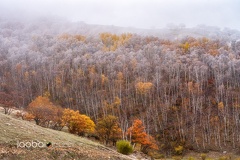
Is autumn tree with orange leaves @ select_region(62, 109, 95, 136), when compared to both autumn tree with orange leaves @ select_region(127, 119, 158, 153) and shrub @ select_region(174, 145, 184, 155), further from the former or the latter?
shrub @ select_region(174, 145, 184, 155)

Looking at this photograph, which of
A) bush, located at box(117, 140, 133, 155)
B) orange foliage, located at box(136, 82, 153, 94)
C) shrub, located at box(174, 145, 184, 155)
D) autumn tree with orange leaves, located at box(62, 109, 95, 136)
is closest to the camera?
bush, located at box(117, 140, 133, 155)

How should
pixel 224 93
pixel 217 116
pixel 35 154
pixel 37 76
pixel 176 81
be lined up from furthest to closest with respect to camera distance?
pixel 37 76 → pixel 176 81 → pixel 224 93 → pixel 217 116 → pixel 35 154

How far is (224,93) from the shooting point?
89750mm

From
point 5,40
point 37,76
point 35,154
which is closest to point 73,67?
point 37,76

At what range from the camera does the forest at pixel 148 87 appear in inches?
2933

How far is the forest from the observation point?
2933 inches

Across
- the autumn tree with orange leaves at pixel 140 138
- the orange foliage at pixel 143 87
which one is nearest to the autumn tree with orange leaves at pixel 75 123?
the autumn tree with orange leaves at pixel 140 138

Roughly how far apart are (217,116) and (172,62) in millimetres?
41890

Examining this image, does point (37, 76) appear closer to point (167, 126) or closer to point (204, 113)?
point (167, 126)

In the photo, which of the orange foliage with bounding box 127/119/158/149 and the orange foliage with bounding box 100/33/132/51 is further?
the orange foliage with bounding box 100/33/132/51

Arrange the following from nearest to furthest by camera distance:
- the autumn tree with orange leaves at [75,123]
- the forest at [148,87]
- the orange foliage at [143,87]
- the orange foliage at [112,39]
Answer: the autumn tree with orange leaves at [75,123] → the forest at [148,87] → the orange foliage at [143,87] → the orange foliage at [112,39]

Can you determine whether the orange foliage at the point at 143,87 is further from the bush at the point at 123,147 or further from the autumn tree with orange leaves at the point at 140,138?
the bush at the point at 123,147

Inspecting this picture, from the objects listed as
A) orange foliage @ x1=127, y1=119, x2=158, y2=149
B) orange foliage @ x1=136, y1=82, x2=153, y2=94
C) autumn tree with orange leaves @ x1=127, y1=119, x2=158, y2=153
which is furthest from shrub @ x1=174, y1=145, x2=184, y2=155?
orange foliage @ x1=136, y1=82, x2=153, y2=94

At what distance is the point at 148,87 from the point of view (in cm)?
9262
